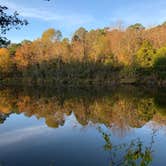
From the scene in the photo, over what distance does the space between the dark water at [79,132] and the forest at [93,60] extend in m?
18.4

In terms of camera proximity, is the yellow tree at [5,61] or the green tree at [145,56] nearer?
the green tree at [145,56]

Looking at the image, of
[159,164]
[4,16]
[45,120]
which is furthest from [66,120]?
[4,16]

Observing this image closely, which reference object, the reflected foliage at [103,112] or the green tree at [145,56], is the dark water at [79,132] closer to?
the reflected foliage at [103,112]

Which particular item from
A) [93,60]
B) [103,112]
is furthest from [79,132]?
[93,60]

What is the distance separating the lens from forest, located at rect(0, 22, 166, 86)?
41938 millimetres

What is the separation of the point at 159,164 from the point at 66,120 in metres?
9.69

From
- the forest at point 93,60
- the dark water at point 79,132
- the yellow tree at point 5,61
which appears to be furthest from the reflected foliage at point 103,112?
the yellow tree at point 5,61

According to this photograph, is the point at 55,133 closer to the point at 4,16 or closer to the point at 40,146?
the point at 40,146

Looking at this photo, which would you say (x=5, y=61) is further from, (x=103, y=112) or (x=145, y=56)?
(x=103, y=112)

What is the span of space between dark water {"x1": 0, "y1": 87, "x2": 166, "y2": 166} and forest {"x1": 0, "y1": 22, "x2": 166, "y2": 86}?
18.4m

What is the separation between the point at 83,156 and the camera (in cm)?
1027

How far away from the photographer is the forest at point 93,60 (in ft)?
138

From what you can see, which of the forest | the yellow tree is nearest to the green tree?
the forest

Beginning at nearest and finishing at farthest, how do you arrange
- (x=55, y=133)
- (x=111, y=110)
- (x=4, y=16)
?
1. (x=4, y=16)
2. (x=55, y=133)
3. (x=111, y=110)
